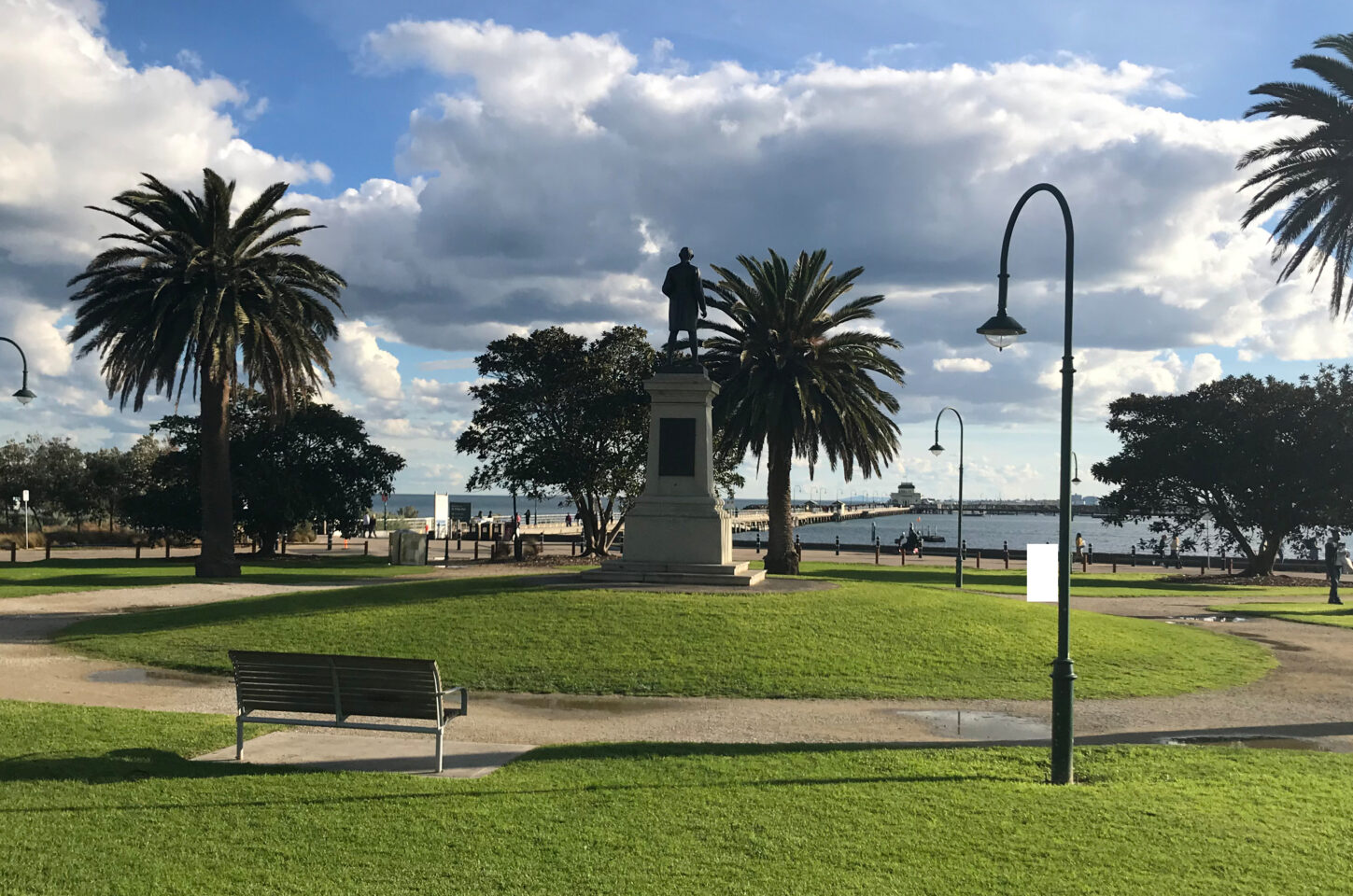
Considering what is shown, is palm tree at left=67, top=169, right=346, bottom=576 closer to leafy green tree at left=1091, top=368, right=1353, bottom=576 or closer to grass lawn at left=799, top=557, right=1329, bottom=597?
grass lawn at left=799, top=557, right=1329, bottom=597

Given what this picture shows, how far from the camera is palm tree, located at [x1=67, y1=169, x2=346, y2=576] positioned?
2894cm

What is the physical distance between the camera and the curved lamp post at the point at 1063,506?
8.71 m

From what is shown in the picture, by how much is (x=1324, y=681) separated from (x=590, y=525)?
→ 28.9 m

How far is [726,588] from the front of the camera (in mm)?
18734

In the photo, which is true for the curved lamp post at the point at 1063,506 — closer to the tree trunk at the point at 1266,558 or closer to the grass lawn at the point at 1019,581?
the grass lawn at the point at 1019,581

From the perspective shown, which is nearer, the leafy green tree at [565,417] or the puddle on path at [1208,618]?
the puddle on path at [1208,618]

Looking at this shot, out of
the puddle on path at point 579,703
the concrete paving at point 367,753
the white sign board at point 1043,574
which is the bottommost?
the puddle on path at point 579,703

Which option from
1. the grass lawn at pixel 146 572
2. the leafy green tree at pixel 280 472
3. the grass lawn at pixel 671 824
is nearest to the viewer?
the grass lawn at pixel 671 824

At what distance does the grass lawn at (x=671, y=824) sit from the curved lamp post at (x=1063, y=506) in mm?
401

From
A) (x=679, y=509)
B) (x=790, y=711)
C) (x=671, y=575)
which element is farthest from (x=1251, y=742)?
(x=679, y=509)

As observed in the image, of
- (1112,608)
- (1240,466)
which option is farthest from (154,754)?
(1240,466)

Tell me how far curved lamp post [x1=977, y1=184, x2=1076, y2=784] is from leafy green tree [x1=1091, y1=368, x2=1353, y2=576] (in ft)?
121

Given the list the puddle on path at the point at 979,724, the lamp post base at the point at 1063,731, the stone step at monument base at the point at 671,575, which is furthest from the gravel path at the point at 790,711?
the stone step at monument base at the point at 671,575

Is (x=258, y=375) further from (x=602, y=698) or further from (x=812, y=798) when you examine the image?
(x=812, y=798)
